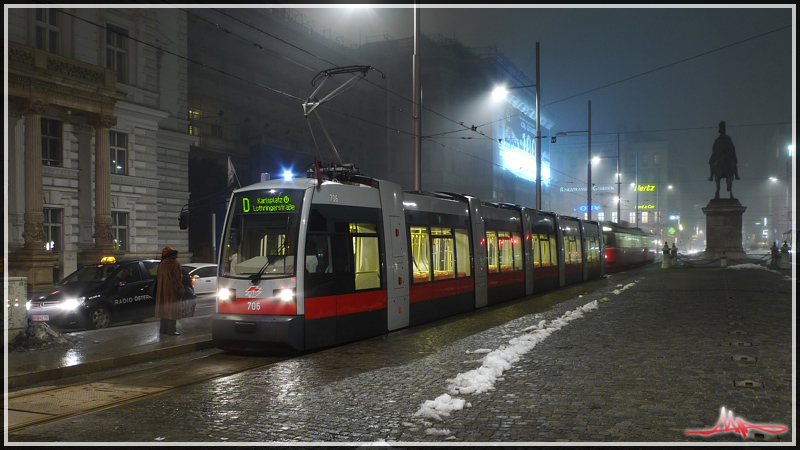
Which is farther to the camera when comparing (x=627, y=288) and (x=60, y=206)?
(x=60, y=206)

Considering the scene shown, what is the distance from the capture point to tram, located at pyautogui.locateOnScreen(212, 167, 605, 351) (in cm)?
973

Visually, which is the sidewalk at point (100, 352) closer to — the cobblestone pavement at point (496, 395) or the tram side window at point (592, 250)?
the cobblestone pavement at point (496, 395)

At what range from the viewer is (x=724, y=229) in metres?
40.3

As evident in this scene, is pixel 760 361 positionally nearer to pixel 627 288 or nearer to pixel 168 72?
pixel 627 288

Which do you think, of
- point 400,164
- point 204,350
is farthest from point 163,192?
point 400,164

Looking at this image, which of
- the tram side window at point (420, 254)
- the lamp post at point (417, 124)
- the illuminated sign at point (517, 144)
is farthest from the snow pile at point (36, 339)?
the illuminated sign at point (517, 144)

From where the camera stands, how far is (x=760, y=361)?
8398 millimetres

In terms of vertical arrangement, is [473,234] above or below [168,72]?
below

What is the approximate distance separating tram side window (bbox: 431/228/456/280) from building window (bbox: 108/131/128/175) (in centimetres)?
1917

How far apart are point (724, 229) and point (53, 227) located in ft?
121

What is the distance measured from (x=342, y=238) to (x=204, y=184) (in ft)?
109

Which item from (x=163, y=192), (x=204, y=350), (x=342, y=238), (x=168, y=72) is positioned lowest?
(x=204, y=350)

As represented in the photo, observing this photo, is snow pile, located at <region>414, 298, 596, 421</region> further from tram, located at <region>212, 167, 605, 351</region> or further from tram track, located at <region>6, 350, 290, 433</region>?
tram track, located at <region>6, 350, 290, 433</region>

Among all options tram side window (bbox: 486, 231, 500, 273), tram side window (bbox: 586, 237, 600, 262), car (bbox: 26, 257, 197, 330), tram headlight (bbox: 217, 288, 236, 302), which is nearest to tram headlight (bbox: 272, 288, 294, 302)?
tram headlight (bbox: 217, 288, 236, 302)
